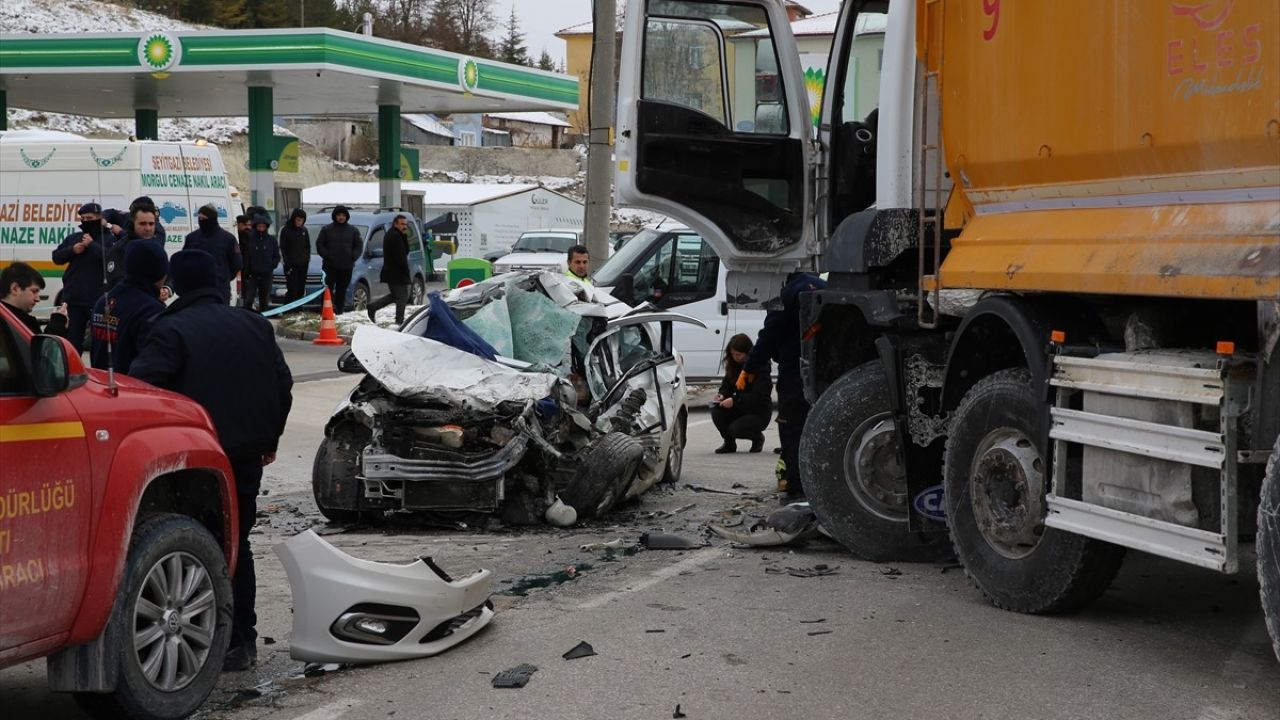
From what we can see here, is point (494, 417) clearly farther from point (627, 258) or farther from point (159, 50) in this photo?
point (159, 50)

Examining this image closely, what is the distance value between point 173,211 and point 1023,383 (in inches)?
623

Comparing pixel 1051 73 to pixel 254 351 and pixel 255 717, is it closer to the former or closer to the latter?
pixel 254 351

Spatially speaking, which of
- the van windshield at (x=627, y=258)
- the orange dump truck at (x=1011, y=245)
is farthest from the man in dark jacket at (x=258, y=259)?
the orange dump truck at (x=1011, y=245)

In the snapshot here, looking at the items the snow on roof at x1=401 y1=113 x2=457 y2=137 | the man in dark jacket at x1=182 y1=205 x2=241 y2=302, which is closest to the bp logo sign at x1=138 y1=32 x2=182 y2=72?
the man in dark jacket at x1=182 y1=205 x2=241 y2=302

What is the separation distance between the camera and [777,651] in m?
6.12

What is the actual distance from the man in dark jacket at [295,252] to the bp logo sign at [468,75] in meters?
9.37

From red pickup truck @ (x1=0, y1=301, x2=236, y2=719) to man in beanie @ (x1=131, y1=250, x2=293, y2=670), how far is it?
419mm

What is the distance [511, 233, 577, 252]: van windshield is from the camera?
34.4 meters

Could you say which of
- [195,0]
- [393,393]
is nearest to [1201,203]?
[393,393]

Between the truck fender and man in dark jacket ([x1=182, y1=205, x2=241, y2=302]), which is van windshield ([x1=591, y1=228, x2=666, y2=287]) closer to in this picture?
man in dark jacket ([x1=182, y1=205, x2=241, y2=302])

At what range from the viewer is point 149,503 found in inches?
217

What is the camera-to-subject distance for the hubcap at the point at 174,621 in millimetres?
5116

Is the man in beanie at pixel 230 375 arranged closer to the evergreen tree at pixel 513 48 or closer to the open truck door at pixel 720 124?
the open truck door at pixel 720 124

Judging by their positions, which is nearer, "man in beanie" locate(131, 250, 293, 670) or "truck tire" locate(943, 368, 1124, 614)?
"man in beanie" locate(131, 250, 293, 670)
